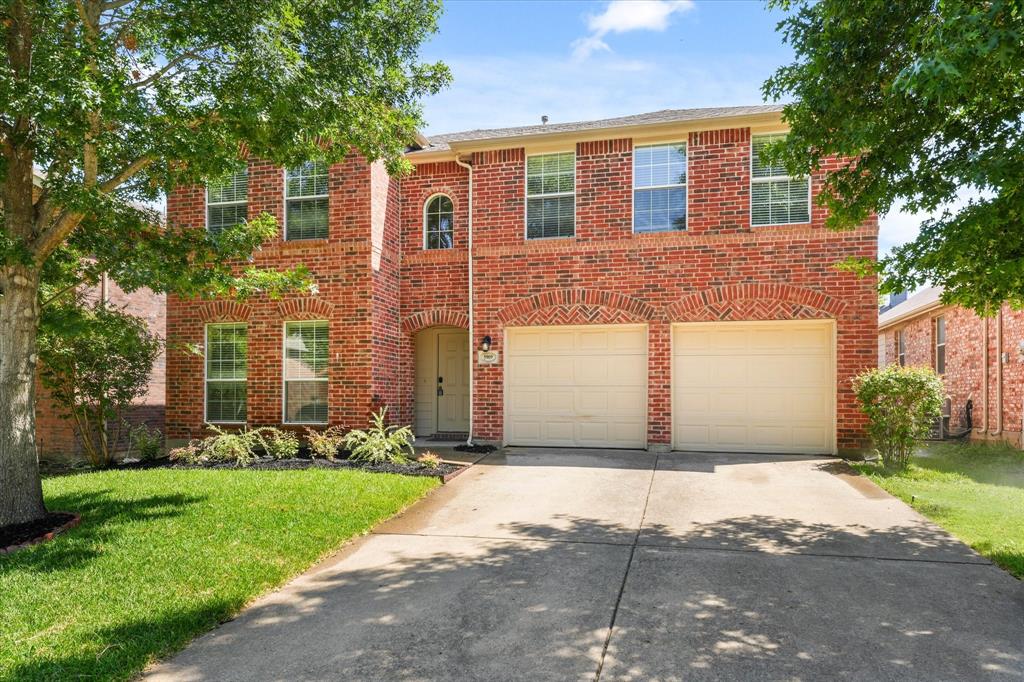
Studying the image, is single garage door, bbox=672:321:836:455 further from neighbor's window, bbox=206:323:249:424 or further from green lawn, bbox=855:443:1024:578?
neighbor's window, bbox=206:323:249:424

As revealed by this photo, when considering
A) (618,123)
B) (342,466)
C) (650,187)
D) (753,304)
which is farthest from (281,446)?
(618,123)

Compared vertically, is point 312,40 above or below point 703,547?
above

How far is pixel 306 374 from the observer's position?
11.5 metres

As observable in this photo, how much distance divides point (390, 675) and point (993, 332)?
13.7 m

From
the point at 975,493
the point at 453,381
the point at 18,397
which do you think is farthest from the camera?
the point at 453,381

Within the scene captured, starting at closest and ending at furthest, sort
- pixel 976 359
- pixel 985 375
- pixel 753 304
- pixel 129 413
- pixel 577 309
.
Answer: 1. pixel 753 304
2. pixel 577 309
3. pixel 129 413
4. pixel 985 375
5. pixel 976 359

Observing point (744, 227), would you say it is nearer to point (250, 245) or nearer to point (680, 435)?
point (680, 435)

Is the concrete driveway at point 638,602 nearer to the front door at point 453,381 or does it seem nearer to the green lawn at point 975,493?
the green lawn at point 975,493

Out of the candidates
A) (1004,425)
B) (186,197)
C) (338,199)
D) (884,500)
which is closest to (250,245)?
(338,199)

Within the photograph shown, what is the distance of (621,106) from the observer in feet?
43.0

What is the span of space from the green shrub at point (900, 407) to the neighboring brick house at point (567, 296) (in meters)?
0.77

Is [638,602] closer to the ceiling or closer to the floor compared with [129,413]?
closer to the floor

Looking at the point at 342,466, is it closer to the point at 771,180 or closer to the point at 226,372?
the point at 226,372

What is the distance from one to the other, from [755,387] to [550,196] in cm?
479
